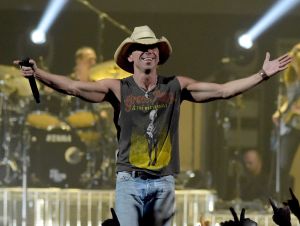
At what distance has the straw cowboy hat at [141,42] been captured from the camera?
2.58m

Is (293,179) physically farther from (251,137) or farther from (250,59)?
(250,59)

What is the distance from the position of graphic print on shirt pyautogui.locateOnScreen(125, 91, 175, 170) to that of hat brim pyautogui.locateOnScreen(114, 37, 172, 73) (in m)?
0.17

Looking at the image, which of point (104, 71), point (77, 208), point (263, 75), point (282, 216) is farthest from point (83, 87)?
point (104, 71)

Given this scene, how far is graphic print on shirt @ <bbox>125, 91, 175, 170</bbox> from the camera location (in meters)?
2.53

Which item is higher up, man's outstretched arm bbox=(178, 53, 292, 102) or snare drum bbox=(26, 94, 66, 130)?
snare drum bbox=(26, 94, 66, 130)

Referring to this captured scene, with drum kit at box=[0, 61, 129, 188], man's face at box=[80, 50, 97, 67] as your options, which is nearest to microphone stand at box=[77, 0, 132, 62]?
man's face at box=[80, 50, 97, 67]

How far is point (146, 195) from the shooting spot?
2.54 m

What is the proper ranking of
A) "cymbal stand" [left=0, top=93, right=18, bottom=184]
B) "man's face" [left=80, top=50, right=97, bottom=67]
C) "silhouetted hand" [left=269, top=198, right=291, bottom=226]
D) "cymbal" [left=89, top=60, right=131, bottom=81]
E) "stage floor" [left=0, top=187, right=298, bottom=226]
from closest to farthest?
"silhouetted hand" [left=269, top=198, right=291, bottom=226]
"stage floor" [left=0, top=187, right=298, bottom=226]
"cymbal" [left=89, top=60, right=131, bottom=81]
"cymbal stand" [left=0, top=93, right=18, bottom=184]
"man's face" [left=80, top=50, right=97, bottom=67]

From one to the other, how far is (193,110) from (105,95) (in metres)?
3.82

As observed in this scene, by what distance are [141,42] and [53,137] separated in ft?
13.2

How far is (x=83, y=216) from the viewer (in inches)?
230

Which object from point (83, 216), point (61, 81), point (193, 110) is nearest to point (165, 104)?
point (61, 81)

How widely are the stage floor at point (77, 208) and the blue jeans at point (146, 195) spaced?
3210 millimetres

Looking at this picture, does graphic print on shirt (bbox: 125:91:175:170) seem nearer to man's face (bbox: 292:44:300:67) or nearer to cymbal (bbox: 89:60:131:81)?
cymbal (bbox: 89:60:131:81)
